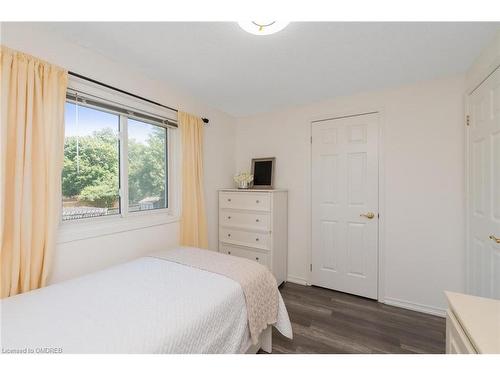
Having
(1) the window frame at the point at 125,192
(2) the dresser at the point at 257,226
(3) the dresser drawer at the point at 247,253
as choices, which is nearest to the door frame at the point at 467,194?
(2) the dresser at the point at 257,226

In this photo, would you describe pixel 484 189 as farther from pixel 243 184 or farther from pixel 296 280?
pixel 243 184

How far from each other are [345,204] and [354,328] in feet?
4.18

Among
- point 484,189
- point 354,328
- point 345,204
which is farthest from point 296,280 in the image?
point 484,189

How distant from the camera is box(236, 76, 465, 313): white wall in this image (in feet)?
7.10

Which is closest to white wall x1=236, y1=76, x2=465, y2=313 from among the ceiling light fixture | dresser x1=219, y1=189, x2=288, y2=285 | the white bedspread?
dresser x1=219, y1=189, x2=288, y2=285

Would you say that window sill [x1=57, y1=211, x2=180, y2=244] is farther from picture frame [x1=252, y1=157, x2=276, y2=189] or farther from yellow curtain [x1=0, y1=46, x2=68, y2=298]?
picture frame [x1=252, y1=157, x2=276, y2=189]

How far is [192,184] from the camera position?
2.54m

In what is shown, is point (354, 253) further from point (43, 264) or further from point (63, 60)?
point (63, 60)

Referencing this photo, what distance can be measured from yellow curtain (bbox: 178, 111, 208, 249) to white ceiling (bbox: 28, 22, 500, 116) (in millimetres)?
427

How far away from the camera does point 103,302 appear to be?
1.17 m

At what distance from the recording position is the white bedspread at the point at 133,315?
0.90 metres

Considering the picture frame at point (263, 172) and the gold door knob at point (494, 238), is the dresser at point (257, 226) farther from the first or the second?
the gold door knob at point (494, 238)
